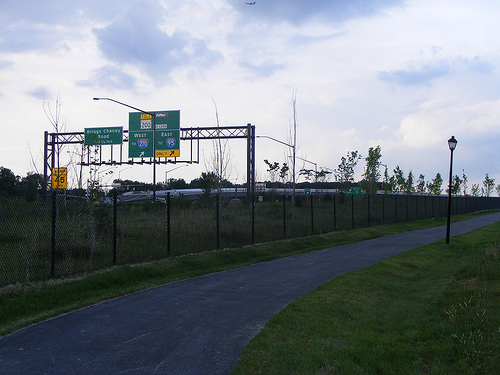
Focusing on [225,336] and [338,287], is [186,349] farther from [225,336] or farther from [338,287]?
[338,287]

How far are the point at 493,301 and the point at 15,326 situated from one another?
774cm

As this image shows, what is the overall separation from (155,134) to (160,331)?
23169 millimetres

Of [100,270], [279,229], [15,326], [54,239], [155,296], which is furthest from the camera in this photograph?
[279,229]

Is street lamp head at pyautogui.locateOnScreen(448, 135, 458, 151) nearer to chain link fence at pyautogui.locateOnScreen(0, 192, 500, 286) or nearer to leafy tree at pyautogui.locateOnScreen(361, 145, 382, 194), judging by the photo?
chain link fence at pyautogui.locateOnScreen(0, 192, 500, 286)

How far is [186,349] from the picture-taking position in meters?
6.00

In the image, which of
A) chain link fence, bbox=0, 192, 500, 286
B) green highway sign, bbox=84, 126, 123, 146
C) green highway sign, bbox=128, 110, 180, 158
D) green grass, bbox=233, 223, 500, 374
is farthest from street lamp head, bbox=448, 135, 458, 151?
green highway sign, bbox=84, 126, 123, 146

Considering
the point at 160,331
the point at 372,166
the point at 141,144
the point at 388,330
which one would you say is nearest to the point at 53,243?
the point at 160,331

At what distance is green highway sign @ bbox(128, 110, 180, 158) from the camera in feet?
93.6

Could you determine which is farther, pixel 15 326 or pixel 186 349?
pixel 15 326

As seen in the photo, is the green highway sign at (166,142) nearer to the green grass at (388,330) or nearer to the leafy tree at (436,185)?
the green grass at (388,330)

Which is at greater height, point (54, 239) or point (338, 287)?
point (54, 239)

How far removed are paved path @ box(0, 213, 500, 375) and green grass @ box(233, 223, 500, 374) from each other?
19.9 inches

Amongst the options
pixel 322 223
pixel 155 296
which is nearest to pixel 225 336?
pixel 155 296

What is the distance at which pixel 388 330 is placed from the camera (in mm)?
6875
